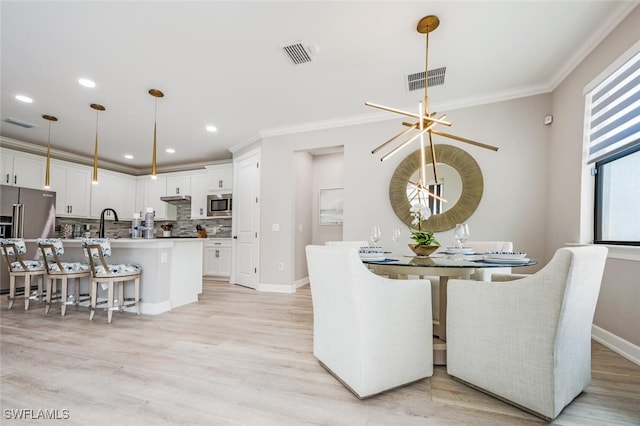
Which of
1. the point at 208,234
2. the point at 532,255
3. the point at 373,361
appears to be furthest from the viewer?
the point at 208,234

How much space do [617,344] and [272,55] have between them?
366cm

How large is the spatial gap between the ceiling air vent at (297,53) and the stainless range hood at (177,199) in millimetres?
4484

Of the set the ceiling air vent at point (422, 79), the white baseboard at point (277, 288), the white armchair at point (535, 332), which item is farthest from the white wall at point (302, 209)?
the white armchair at point (535, 332)

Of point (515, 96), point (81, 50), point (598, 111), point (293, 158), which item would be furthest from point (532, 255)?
point (81, 50)

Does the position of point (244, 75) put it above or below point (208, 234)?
above

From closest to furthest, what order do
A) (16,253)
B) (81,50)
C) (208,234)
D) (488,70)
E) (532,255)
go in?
(81,50)
(488,70)
(532,255)
(16,253)
(208,234)

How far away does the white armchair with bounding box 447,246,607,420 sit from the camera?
1314mm

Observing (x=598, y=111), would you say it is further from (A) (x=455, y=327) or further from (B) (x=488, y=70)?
(A) (x=455, y=327)

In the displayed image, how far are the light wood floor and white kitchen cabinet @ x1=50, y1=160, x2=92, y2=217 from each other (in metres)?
3.52

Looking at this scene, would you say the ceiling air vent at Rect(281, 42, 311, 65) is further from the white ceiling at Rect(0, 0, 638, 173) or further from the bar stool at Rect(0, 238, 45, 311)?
the bar stool at Rect(0, 238, 45, 311)

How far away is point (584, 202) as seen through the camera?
2.58 m

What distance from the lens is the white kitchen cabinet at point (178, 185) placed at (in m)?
6.30

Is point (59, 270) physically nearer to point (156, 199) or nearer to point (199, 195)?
point (199, 195)

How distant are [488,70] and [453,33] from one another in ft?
2.70
